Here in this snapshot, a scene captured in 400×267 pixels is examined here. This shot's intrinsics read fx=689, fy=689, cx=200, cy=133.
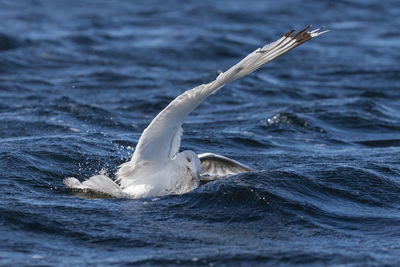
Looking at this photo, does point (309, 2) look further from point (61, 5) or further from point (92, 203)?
point (92, 203)

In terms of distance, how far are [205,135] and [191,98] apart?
4624 mm

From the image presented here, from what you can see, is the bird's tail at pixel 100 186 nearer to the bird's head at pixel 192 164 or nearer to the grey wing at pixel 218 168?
the bird's head at pixel 192 164

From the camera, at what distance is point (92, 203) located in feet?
23.2

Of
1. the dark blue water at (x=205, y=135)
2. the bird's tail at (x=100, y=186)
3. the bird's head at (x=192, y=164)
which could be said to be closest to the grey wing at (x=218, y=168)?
the dark blue water at (x=205, y=135)

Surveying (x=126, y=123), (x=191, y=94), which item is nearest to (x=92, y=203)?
(x=191, y=94)

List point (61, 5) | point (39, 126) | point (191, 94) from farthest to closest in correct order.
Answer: point (61, 5) < point (39, 126) < point (191, 94)

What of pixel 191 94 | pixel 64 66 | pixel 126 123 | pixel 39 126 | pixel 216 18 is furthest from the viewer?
pixel 216 18

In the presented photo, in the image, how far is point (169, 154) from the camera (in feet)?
23.8

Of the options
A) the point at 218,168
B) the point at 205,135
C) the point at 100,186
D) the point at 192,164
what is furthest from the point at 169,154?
the point at 205,135

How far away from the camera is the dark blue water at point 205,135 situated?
6152mm

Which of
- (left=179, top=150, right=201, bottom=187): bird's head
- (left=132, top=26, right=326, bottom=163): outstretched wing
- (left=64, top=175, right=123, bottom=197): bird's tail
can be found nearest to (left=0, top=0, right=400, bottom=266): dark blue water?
(left=64, top=175, right=123, bottom=197): bird's tail

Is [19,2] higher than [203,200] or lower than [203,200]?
higher

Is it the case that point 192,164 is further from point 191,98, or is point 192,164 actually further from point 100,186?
point 100,186

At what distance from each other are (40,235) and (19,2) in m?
23.0
